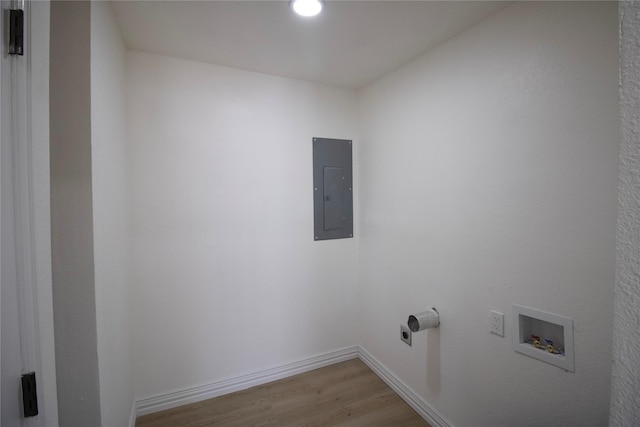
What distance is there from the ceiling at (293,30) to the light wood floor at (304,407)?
2.37 m

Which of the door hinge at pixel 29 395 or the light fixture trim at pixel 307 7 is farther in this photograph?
the light fixture trim at pixel 307 7

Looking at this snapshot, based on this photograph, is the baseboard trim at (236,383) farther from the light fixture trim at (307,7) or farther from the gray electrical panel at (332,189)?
the light fixture trim at (307,7)

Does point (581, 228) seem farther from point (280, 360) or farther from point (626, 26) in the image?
point (280, 360)

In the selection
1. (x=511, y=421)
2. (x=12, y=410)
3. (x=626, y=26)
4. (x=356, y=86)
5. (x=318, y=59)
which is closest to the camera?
(x=626, y=26)

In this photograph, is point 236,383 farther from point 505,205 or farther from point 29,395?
point 505,205

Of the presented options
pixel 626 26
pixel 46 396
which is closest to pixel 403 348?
pixel 46 396

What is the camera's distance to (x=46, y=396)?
2.25 ft

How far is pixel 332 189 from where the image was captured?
2.43 metres

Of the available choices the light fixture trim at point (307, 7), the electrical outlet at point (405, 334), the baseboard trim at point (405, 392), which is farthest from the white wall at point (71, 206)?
the baseboard trim at point (405, 392)

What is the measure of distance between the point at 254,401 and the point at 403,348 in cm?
113

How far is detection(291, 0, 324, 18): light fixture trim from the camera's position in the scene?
1.36 metres

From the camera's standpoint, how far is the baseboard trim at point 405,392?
1.76 m

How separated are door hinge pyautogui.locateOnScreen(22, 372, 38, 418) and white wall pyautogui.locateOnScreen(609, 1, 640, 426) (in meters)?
1.12

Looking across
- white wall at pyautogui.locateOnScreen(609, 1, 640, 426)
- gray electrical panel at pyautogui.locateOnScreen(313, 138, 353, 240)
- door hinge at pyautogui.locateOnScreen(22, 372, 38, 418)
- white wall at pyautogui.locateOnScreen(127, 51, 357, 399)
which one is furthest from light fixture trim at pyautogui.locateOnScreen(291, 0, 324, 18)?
door hinge at pyautogui.locateOnScreen(22, 372, 38, 418)
